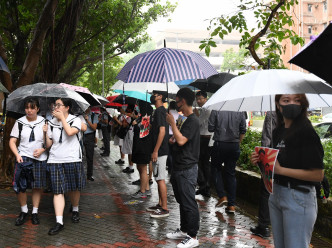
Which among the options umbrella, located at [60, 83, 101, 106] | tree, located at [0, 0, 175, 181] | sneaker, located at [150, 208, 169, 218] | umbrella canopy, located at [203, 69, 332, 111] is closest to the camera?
umbrella canopy, located at [203, 69, 332, 111]

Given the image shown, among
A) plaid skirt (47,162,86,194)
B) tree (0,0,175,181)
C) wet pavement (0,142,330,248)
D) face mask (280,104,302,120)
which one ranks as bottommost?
wet pavement (0,142,330,248)

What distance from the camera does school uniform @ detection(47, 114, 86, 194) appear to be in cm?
547

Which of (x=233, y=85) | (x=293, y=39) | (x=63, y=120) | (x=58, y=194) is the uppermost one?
(x=293, y=39)

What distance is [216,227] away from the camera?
5781 mm

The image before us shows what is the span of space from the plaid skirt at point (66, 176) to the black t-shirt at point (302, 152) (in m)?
3.33

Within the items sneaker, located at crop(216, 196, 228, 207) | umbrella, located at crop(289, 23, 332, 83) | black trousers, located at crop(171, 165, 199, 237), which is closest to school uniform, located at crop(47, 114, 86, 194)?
black trousers, located at crop(171, 165, 199, 237)

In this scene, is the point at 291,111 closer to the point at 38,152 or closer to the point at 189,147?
the point at 189,147

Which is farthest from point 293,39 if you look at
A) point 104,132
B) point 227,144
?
point 104,132

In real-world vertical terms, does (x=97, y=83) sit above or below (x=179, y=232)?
above

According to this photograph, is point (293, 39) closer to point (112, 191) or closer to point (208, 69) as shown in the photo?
point (208, 69)


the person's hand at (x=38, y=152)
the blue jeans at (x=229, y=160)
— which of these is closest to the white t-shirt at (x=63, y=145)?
the person's hand at (x=38, y=152)

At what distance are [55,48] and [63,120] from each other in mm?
5922

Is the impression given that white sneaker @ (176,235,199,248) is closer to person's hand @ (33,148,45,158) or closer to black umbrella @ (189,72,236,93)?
person's hand @ (33,148,45,158)

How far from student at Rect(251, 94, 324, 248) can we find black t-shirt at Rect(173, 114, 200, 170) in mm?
1841
